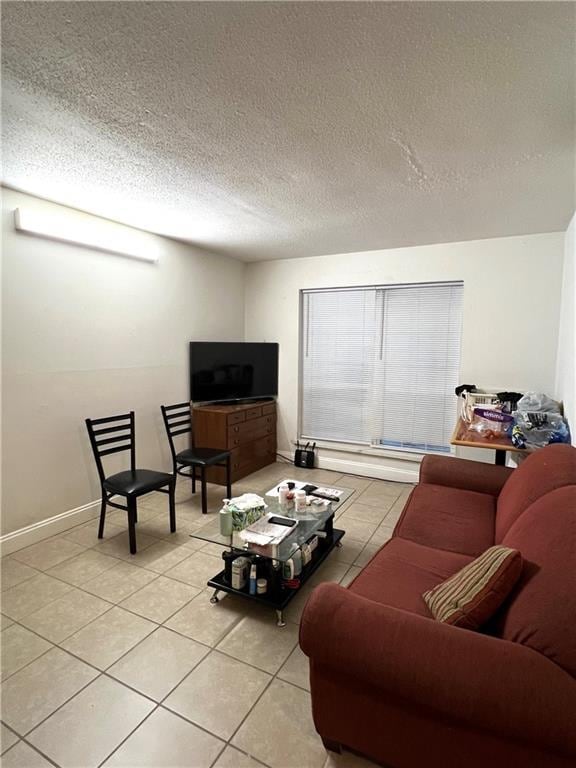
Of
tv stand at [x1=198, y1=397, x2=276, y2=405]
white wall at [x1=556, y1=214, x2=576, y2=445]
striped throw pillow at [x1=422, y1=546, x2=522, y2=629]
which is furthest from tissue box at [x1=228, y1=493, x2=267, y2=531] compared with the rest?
tv stand at [x1=198, y1=397, x2=276, y2=405]

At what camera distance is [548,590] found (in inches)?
43.9

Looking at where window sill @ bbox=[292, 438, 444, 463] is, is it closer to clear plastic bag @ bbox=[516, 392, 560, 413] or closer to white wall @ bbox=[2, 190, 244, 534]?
clear plastic bag @ bbox=[516, 392, 560, 413]

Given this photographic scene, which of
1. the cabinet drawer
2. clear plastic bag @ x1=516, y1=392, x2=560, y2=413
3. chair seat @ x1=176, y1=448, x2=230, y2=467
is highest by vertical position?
clear plastic bag @ x1=516, y1=392, x2=560, y2=413

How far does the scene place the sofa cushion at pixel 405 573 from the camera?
1523 millimetres

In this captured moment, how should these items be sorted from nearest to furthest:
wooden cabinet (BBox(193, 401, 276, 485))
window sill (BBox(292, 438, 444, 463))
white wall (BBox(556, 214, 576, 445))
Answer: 1. white wall (BBox(556, 214, 576, 445))
2. wooden cabinet (BBox(193, 401, 276, 485))
3. window sill (BBox(292, 438, 444, 463))

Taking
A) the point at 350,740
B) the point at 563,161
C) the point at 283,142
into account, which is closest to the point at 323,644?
the point at 350,740

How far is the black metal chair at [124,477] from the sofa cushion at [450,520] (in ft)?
5.57

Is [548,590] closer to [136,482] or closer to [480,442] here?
[480,442]

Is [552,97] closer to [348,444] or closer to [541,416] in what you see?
[541,416]

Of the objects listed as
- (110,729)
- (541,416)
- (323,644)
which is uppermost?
(541,416)

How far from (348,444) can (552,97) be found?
3.51 meters

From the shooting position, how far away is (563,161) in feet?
6.73

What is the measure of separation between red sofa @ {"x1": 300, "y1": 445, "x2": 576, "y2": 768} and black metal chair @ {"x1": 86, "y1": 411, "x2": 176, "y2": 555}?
1.70m

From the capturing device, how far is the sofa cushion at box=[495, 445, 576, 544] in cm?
172
